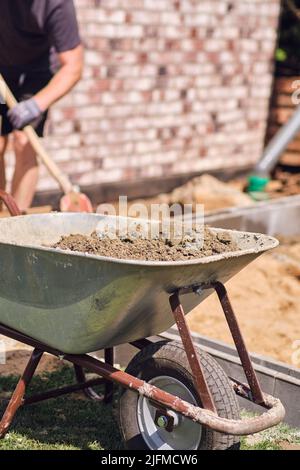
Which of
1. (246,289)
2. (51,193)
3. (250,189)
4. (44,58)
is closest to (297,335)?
(246,289)

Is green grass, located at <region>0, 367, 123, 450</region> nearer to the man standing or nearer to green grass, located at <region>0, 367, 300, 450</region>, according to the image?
green grass, located at <region>0, 367, 300, 450</region>

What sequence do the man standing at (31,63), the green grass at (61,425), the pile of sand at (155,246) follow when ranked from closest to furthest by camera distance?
1. the pile of sand at (155,246)
2. the green grass at (61,425)
3. the man standing at (31,63)

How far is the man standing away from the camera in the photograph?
4957mm

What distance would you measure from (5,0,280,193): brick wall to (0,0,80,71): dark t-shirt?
1507 mm

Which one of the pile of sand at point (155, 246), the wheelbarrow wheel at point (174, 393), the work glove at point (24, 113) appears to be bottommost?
the wheelbarrow wheel at point (174, 393)

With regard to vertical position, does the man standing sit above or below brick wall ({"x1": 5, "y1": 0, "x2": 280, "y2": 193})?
above

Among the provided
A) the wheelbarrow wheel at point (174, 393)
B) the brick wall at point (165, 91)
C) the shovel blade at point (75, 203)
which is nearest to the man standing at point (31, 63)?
the shovel blade at point (75, 203)

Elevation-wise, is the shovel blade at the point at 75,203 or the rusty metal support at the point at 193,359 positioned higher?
the rusty metal support at the point at 193,359

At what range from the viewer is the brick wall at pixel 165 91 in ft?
24.0

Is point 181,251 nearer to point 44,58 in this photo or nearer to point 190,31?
point 44,58

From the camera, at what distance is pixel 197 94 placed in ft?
28.0

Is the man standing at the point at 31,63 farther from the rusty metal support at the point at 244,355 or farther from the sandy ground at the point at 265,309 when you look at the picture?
the rusty metal support at the point at 244,355

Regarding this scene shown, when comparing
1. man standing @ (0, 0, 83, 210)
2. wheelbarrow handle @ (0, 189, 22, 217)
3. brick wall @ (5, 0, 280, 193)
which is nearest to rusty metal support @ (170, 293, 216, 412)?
wheelbarrow handle @ (0, 189, 22, 217)

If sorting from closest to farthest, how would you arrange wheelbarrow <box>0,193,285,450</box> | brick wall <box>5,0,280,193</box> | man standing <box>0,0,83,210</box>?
1. wheelbarrow <box>0,193,285,450</box>
2. man standing <box>0,0,83,210</box>
3. brick wall <box>5,0,280,193</box>
